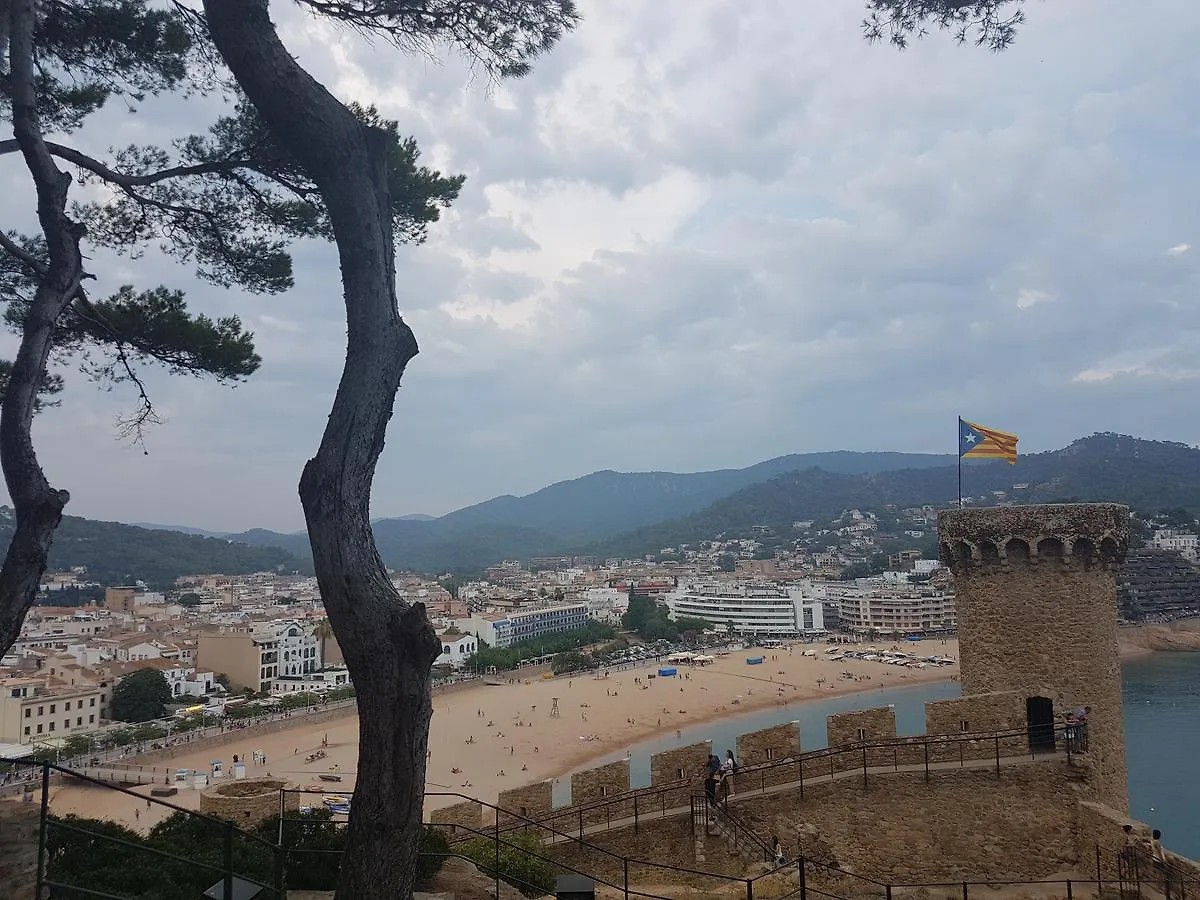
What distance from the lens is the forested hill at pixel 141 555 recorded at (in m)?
143

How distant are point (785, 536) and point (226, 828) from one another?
197 metres

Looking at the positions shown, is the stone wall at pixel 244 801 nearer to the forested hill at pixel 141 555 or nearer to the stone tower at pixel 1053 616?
the stone tower at pixel 1053 616

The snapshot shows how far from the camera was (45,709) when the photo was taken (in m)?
38.5

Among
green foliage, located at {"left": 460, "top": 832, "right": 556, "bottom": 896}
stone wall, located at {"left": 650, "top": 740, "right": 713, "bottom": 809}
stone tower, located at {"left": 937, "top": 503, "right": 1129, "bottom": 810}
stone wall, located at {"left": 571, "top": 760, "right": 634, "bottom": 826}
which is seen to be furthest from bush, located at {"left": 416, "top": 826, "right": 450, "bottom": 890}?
stone tower, located at {"left": 937, "top": 503, "right": 1129, "bottom": 810}

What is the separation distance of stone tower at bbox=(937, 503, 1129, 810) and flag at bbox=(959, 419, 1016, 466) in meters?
2.47

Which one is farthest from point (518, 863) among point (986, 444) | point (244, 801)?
point (986, 444)

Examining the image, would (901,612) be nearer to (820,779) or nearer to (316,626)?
(316,626)

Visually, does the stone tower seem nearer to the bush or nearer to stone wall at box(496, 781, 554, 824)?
stone wall at box(496, 781, 554, 824)

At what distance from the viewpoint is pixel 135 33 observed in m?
7.70

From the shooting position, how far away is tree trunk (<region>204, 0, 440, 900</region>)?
4.35 m

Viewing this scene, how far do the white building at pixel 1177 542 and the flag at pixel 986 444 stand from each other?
9631cm

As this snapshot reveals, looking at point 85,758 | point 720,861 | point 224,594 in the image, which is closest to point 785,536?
point 224,594

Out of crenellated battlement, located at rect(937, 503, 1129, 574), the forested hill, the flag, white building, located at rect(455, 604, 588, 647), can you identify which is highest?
the flag

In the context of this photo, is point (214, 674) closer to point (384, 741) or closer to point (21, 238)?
point (21, 238)
